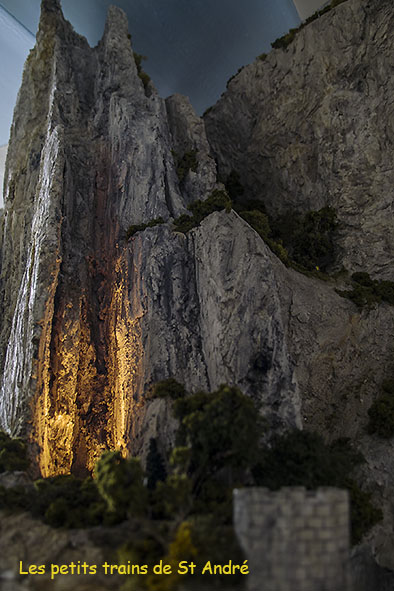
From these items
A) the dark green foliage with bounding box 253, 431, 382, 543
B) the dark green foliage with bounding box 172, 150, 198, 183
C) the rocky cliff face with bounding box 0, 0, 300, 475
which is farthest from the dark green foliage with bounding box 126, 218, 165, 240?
the dark green foliage with bounding box 253, 431, 382, 543

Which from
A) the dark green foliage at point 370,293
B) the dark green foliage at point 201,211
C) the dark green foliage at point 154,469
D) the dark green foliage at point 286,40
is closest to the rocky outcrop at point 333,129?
the dark green foliage at point 286,40

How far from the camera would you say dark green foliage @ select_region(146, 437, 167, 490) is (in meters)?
21.2

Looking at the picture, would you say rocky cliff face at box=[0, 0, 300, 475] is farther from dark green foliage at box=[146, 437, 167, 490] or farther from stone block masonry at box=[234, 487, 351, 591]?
stone block masonry at box=[234, 487, 351, 591]

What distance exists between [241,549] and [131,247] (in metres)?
24.9

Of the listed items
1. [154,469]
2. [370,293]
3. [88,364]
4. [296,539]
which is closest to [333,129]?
[370,293]

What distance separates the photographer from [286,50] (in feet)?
157

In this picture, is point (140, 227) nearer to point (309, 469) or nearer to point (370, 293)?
point (370, 293)

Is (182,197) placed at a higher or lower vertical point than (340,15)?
lower

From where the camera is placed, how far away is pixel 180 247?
32.4 m

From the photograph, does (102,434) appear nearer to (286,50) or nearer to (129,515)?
(129,515)

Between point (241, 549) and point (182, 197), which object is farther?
point (182, 197)

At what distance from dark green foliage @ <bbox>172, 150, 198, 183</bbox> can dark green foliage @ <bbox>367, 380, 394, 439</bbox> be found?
2621 cm

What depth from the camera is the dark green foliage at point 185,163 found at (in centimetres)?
4062

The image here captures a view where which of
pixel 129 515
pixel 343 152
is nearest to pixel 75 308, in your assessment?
pixel 129 515
